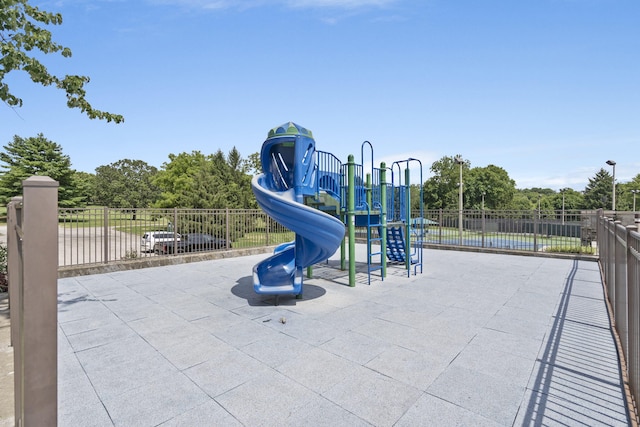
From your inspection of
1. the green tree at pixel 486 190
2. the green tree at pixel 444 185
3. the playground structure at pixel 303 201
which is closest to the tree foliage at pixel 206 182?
the playground structure at pixel 303 201

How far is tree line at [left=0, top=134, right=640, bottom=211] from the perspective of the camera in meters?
27.0

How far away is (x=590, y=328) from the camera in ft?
16.8

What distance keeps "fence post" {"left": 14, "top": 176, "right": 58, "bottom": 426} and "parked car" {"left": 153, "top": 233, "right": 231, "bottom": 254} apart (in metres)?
10.6

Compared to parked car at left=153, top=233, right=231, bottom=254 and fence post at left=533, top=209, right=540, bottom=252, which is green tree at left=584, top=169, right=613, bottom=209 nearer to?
fence post at left=533, top=209, right=540, bottom=252

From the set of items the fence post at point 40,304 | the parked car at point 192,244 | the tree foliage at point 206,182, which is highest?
the tree foliage at point 206,182

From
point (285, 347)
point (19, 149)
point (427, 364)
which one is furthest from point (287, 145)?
point (19, 149)

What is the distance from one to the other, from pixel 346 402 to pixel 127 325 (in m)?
3.94

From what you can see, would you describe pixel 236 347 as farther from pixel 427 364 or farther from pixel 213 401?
pixel 427 364

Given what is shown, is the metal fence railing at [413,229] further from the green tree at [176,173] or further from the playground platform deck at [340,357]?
the green tree at [176,173]

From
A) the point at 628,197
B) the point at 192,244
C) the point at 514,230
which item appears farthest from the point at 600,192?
the point at 192,244

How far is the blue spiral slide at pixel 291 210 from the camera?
6.17 meters

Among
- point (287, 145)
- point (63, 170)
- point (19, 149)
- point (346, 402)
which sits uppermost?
point (19, 149)

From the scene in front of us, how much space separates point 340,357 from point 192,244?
9.53 meters

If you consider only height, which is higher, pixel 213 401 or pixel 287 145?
pixel 287 145
